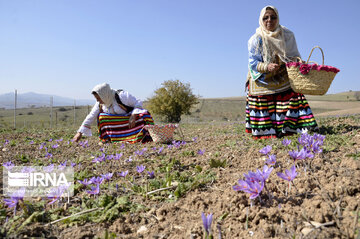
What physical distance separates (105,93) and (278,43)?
3.24 m

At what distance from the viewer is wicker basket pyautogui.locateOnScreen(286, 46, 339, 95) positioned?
3.59m

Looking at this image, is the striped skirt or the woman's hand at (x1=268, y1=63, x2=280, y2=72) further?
the striped skirt

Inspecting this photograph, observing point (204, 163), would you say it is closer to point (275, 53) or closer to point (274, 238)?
point (274, 238)

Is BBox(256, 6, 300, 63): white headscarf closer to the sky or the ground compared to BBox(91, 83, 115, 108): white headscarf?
closer to the sky

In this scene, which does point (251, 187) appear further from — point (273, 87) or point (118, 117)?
point (118, 117)

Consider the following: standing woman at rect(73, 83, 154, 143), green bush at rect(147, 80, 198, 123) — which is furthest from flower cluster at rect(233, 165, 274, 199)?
green bush at rect(147, 80, 198, 123)

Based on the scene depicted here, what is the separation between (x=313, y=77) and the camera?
3609mm

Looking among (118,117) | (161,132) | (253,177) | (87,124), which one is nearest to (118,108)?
(118,117)

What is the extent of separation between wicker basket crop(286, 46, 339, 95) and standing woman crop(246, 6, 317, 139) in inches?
17.1

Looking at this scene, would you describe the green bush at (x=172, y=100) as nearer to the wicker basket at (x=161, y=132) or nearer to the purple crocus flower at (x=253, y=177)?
the wicker basket at (x=161, y=132)

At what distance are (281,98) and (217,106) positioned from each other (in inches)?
1025

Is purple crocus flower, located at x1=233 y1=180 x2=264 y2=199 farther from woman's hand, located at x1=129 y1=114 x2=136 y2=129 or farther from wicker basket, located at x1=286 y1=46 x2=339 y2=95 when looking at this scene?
woman's hand, located at x1=129 y1=114 x2=136 y2=129

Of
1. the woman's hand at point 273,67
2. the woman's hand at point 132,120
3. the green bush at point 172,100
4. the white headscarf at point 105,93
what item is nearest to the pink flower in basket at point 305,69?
the woman's hand at point 273,67

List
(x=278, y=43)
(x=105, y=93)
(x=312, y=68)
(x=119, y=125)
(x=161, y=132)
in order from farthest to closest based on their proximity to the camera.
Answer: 1. (x=119, y=125)
2. (x=105, y=93)
3. (x=161, y=132)
4. (x=278, y=43)
5. (x=312, y=68)
